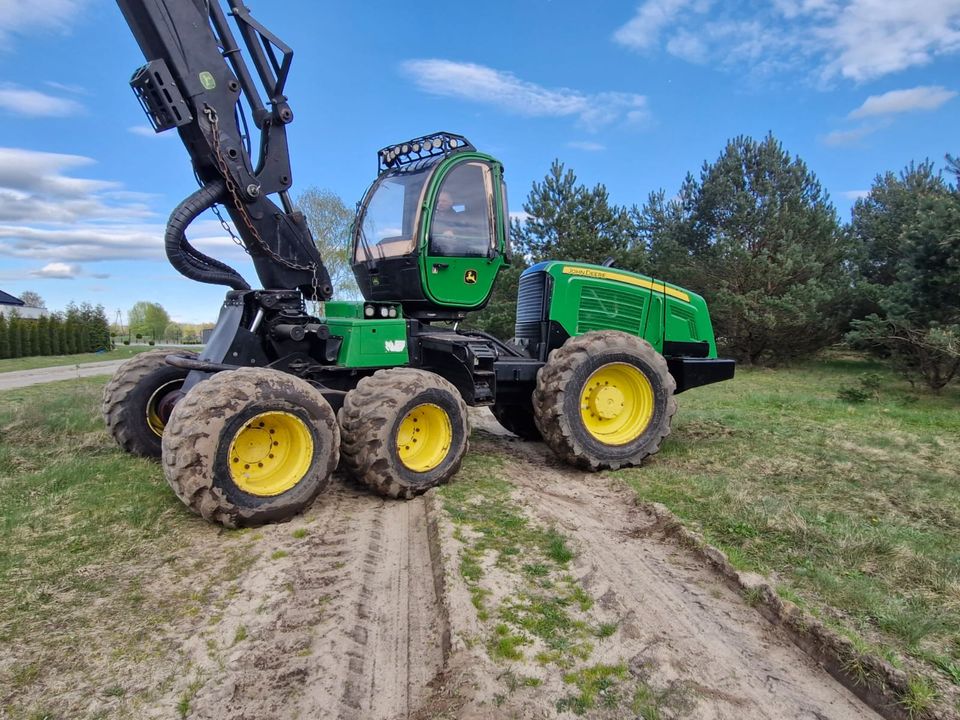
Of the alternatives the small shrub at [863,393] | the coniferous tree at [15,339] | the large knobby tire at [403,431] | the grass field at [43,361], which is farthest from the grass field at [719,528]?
the coniferous tree at [15,339]

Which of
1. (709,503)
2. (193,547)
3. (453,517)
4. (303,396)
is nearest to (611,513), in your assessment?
(709,503)

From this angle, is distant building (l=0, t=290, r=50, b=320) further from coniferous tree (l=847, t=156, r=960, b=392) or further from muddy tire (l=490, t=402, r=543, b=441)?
coniferous tree (l=847, t=156, r=960, b=392)

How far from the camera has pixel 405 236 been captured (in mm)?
6027

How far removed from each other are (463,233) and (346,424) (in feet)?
7.54

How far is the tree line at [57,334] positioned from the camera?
32562 mm

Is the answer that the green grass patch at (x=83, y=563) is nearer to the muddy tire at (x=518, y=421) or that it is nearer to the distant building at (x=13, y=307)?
the muddy tire at (x=518, y=421)

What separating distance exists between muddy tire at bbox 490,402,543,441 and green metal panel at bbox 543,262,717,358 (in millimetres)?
1617

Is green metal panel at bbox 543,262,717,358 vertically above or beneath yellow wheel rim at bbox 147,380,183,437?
above

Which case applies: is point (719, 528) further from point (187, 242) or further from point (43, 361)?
point (43, 361)

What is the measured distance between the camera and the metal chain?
534 cm

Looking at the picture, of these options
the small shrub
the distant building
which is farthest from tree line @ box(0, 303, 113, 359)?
the small shrub

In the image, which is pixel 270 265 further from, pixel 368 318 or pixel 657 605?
pixel 657 605

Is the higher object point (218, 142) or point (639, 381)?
point (218, 142)

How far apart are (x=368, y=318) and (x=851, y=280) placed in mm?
16857
